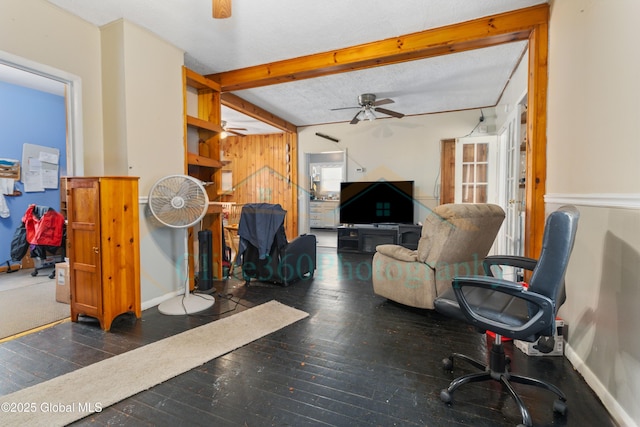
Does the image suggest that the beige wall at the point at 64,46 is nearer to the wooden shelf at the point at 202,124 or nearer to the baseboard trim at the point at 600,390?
the wooden shelf at the point at 202,124

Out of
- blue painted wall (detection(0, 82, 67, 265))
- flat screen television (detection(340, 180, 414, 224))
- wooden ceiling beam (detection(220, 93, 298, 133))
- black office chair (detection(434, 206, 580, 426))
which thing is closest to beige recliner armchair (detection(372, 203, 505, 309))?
black office chair (detection(434, 206, 580, 426))

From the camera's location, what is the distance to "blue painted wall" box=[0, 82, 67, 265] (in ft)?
13.9

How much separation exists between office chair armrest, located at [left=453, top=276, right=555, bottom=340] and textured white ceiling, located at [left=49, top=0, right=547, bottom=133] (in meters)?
2.19

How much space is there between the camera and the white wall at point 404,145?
17.9 ft

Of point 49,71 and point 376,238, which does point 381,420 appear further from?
point 376,238

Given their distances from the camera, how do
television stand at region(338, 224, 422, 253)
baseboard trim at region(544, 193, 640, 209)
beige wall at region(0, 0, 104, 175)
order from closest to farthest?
baseboard trim at region(544, 193, 640, 209) → beige wall at region(0, 0, 104, 175) → television stand at region(338, 224, 422, 253)

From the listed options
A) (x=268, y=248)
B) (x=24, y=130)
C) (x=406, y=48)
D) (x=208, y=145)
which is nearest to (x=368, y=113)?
(x=406, y=48)

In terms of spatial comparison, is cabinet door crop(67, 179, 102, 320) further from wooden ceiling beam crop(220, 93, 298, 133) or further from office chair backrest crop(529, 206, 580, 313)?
office chair backrest crop(529, 206, 580, 313)

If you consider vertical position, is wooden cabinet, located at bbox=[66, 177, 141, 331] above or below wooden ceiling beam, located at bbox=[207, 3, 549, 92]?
below

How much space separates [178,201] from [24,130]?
365 cm

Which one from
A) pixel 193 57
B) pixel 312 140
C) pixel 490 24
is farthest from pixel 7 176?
pixel 490 24

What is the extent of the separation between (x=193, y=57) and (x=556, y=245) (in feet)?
11.9

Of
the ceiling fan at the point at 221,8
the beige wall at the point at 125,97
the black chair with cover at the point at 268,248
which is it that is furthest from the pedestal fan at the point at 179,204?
the ceiling fan at the point at 221,8

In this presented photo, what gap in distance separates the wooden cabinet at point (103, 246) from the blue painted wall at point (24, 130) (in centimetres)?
293
